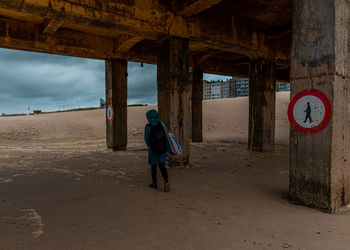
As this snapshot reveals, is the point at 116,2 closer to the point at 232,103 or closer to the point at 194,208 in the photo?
the point at 194,208

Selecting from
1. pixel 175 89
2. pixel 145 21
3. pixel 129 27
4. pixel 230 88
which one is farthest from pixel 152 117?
pixel 230 88

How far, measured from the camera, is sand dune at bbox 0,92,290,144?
55.5ft

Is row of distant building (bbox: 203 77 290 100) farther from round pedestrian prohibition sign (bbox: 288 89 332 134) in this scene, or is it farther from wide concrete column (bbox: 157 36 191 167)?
round pedestrian prohibition sign (bbox: 288 89 332 134)

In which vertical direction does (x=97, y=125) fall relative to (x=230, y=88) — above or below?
below

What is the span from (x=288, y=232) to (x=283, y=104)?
28517mm

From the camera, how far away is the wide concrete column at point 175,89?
→ 6.61m

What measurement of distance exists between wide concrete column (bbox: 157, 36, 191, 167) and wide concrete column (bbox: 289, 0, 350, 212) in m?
3.38

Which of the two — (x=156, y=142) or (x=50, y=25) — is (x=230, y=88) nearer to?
(x=50, y=25)

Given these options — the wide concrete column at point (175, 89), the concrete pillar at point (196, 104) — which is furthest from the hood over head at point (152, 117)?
the concrete pillar at point (196, 104)

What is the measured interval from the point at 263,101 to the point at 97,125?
1569 cm

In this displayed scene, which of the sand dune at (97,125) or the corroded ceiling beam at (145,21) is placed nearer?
the corroded ceiling beam at (145,21)

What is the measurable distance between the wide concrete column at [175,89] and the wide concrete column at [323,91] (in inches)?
133

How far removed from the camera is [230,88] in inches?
4220

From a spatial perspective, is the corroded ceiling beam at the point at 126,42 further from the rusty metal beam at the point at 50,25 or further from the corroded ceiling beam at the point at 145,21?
the rusty metal beam at the point at 50,25
